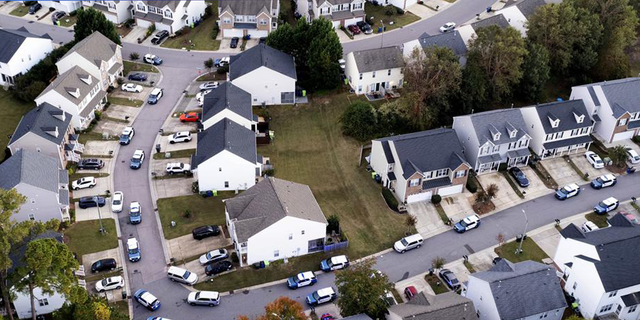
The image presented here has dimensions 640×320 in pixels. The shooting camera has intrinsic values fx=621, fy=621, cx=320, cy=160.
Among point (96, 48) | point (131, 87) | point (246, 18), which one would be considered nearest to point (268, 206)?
point (131, 87)

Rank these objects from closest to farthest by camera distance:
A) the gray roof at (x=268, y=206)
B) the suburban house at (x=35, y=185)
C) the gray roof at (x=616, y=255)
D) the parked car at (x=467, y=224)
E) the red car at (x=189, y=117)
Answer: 1. the gray roof at (x=616, y=255)
2. the gray roof at (x=268, y=206)
3. the suburban house at (x=35, y=185)
4. the parked car at (x=467, y=224)
5. the red car at (x=189, y=117)

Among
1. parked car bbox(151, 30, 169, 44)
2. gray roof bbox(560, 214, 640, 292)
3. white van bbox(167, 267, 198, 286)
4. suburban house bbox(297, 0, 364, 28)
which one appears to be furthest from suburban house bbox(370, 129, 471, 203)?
parked car bbox(151, 30, 169, 44)

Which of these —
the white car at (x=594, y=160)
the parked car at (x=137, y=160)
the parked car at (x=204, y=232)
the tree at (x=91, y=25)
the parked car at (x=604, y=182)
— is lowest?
the parked car at (x=204, y=232)

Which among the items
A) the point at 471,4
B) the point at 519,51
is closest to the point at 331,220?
the point at 519,51

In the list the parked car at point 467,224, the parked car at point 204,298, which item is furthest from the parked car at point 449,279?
the parked car at point 204,298

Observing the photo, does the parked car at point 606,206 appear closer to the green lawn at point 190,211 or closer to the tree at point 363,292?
the tree at point 363,292

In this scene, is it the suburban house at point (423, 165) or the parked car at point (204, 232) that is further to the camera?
the suburban house at point (423, 165)
